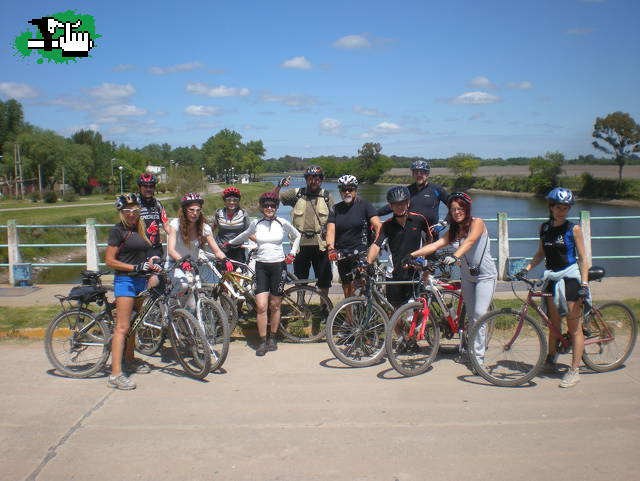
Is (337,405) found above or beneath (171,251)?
beneath

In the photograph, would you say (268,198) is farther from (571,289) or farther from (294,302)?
(571,289)

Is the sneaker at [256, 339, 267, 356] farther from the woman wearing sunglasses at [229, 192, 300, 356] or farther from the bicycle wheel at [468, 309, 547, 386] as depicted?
the bicycle wheel at [468, 309, 547, 386]

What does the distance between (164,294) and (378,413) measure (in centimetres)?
243

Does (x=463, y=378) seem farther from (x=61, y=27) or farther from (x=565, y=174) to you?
(x=565, y=174)

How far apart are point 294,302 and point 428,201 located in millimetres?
2045

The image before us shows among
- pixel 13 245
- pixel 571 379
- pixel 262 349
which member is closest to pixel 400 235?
pixel 262 349

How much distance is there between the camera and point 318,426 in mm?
4430

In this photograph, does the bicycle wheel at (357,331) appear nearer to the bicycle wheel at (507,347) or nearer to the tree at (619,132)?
the bicycle wheel at (507,347)

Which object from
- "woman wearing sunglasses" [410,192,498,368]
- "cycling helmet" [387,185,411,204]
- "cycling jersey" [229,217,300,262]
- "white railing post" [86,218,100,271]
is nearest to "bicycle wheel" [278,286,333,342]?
"cycling jersey" [229,217,300,262]

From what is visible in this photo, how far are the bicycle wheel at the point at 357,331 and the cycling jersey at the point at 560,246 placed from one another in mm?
1672

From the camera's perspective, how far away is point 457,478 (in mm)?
3572

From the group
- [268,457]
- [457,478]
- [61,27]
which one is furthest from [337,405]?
[61,27]

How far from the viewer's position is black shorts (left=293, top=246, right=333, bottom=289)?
7.01 metres

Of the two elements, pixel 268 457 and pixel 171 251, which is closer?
pixel 268 457
